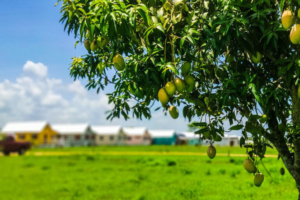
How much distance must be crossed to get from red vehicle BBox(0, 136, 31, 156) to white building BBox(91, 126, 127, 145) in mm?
20395

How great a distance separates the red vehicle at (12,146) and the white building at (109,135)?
2039 centimetres

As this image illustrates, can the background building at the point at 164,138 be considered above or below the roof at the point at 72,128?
below

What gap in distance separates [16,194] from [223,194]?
4053 mm

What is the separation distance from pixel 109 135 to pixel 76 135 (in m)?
8.48

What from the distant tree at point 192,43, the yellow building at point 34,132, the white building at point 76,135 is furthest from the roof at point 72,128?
the distant tree at point 192,43

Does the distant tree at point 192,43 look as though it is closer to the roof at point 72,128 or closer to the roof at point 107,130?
the roof at point 72,128

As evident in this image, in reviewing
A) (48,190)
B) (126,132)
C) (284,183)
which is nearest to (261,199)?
(284,183)

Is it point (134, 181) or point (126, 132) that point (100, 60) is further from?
point (126, 132)

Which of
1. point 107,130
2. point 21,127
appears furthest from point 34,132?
point 107,130

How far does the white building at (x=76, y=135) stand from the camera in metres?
29.5

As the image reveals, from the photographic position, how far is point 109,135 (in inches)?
1609

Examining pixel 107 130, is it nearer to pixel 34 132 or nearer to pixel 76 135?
pixel 76 135

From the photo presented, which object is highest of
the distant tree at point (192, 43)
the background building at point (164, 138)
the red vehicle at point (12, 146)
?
the distant tree at point (192, 43)

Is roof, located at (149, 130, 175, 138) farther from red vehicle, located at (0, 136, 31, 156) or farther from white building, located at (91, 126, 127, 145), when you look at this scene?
red vehicle, located at (0, 136, 31, 156)
